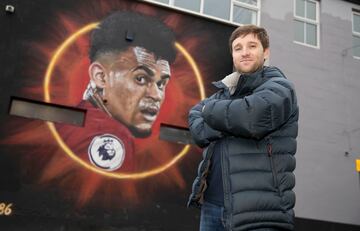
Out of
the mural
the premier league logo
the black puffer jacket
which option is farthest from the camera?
the premier league logo

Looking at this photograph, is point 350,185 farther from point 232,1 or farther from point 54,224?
point 54,224

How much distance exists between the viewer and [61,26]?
9.03m

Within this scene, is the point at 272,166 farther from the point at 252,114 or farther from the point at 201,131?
the point at 201,131

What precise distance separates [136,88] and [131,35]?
1339 mm

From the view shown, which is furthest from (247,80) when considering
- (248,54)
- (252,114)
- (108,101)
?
(108,101)

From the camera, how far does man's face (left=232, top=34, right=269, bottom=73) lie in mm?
2158

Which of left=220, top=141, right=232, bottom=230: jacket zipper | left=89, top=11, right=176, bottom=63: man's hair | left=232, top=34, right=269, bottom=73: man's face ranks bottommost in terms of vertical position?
left=220, top=141, right=232, bottom=230: jacket zipper

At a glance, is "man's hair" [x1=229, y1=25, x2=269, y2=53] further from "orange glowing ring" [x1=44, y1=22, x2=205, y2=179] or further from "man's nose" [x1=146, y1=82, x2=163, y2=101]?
"man's nose" [x1=146, y1=82, x2=163, y2=101]

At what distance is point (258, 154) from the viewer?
1.91m

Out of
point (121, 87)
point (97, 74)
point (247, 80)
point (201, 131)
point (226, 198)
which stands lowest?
point (226, 198)

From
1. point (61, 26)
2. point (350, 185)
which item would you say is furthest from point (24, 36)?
point (350, 185)

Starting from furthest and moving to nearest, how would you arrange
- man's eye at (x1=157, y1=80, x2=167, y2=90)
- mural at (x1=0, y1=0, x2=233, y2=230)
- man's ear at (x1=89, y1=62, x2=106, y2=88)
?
man's eye at (x1=157, y1=80, x2=167, y2=90), man's ear at (x1=89, y1=62, x2=106, y2=88), mural at (x1=0, y1=0, x2=233, y2=230)

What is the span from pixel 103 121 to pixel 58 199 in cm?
199

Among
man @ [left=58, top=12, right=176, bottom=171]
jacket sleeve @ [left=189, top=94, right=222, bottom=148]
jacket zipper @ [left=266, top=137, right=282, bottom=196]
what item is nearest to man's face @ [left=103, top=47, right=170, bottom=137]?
man @ [left=58, top=12, right=176, bottom=171]
